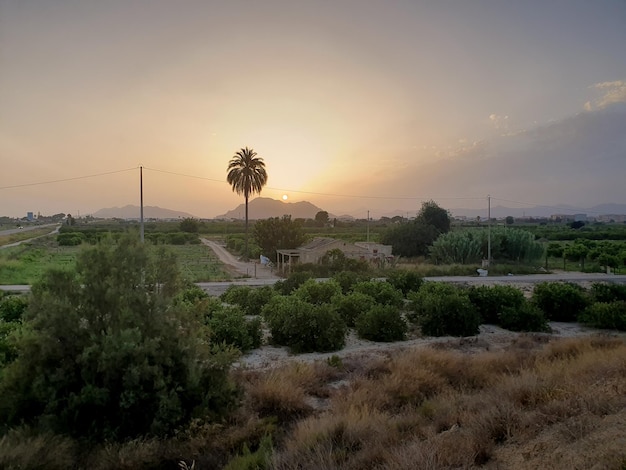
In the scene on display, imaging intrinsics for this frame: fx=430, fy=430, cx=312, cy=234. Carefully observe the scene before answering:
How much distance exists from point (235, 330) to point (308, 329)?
212cm

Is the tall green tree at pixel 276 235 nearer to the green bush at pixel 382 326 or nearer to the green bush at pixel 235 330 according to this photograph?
the green bush at pixel 382 326

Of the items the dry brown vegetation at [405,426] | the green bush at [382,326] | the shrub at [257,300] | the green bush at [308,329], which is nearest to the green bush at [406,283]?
the shrub at [257,300]

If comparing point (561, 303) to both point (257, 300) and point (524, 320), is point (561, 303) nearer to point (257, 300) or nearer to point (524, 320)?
point (524, 320)

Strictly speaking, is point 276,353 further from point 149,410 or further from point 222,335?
point 149,410

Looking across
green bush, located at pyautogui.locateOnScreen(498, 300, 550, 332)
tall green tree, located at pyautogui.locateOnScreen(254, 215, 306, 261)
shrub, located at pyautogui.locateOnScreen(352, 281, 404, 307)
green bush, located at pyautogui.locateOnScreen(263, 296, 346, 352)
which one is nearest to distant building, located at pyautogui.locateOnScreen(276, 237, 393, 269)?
tall green tree, located at pyautogui.locateOnScreen(254, 215, 306, 261)

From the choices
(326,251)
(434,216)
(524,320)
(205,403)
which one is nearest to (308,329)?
(205,403)

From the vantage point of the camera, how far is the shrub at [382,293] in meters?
16.8

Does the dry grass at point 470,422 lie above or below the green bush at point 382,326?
above

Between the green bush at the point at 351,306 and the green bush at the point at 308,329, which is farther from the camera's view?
the green bush at the point at 351,306

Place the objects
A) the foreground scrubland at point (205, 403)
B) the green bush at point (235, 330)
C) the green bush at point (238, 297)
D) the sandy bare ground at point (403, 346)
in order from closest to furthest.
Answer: the foreground scrubland at point (205, 403)
the sandy bare ground at point (403, 346)
the green bush at point (235, 330)
the green bush at point (238, 297)

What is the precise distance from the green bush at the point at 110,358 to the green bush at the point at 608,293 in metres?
18.2

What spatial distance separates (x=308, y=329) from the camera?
12500 mm

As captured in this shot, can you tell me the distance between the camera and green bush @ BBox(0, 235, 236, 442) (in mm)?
5578

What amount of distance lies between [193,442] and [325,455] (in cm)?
176
